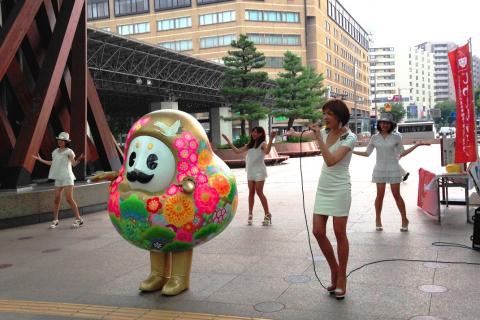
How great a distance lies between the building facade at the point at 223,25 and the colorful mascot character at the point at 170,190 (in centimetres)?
6963

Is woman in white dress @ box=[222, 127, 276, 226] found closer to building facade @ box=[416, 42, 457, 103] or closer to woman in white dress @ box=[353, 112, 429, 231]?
woman in white dress @ box=[353, 112, 429, 231]

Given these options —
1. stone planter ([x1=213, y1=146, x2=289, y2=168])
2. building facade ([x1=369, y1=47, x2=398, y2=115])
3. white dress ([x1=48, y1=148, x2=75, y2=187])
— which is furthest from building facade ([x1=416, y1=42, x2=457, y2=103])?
white dress ([x1=48, y1=148, x2=75, y2=187])

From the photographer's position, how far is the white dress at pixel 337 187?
4.45 meters

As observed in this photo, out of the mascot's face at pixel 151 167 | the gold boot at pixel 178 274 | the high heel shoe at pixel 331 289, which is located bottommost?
the high heel shoe at pixel 331 289

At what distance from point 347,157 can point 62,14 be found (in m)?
8.93

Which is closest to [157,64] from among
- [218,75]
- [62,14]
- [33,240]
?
[218,75]

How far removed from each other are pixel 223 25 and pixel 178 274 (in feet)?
241

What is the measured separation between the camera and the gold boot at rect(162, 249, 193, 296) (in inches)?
191

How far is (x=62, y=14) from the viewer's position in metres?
11.2

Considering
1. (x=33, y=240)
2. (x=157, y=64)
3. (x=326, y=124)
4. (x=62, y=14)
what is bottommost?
(x=33, y=240)

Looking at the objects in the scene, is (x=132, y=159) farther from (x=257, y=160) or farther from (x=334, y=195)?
(x=257, y=160)

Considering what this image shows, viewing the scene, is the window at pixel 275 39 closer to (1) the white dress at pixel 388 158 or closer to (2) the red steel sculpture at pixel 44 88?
(2) the red steel sculpture at pixel 44 88

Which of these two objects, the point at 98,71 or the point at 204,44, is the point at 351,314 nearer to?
the point at 98,71

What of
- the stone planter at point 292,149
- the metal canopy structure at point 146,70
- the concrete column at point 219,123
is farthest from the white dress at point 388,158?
the concrete column at point 219,123
